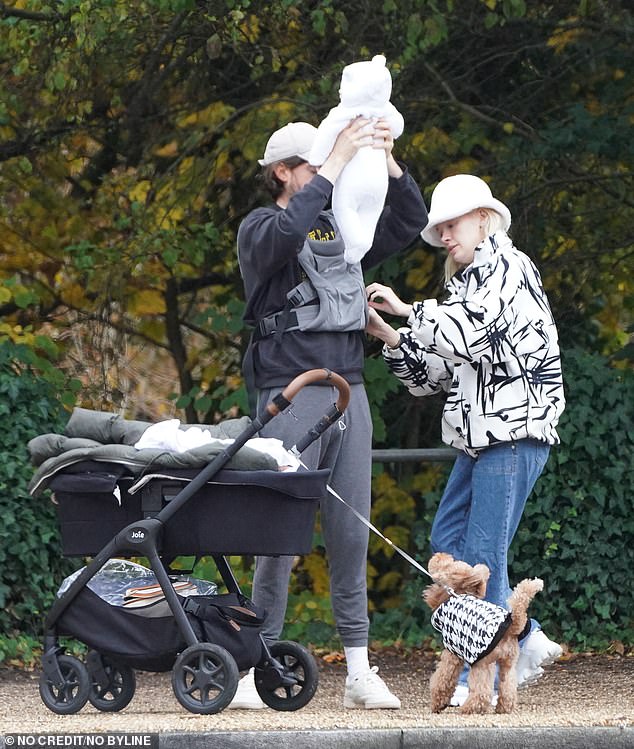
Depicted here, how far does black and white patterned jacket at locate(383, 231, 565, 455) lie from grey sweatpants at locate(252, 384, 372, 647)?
352mm

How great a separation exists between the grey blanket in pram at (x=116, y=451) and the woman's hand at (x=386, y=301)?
27.6 inches

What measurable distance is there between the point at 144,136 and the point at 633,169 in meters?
3.20

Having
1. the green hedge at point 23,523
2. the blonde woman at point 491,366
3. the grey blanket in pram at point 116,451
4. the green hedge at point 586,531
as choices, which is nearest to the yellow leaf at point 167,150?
the green hedge at point 23,523

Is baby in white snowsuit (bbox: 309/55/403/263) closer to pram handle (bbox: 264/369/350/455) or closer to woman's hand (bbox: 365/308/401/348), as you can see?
woman's hand (bbox: 365/308/401/348)

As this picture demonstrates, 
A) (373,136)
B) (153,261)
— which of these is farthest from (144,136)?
(373,136)

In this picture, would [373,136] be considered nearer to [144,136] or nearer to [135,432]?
[135,432]

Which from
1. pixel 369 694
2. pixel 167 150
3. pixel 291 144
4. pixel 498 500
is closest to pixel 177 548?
pixel 369 694

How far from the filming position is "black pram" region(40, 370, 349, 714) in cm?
471

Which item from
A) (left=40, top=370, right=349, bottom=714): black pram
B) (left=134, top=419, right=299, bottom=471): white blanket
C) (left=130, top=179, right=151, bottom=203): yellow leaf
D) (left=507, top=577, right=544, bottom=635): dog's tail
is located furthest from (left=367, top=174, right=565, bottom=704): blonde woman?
(left=130, top=179, right=151, bottom=203): yellow leaf

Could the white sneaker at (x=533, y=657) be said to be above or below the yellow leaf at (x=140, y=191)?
below

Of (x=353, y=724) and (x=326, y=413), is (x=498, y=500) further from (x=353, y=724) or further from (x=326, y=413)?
(x=353, y=724)

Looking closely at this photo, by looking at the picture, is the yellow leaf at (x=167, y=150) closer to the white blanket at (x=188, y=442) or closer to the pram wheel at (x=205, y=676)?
the white blanket at (x=188, y=442)

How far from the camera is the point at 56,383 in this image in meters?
6.96

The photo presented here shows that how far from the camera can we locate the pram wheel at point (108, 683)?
5.04 m
